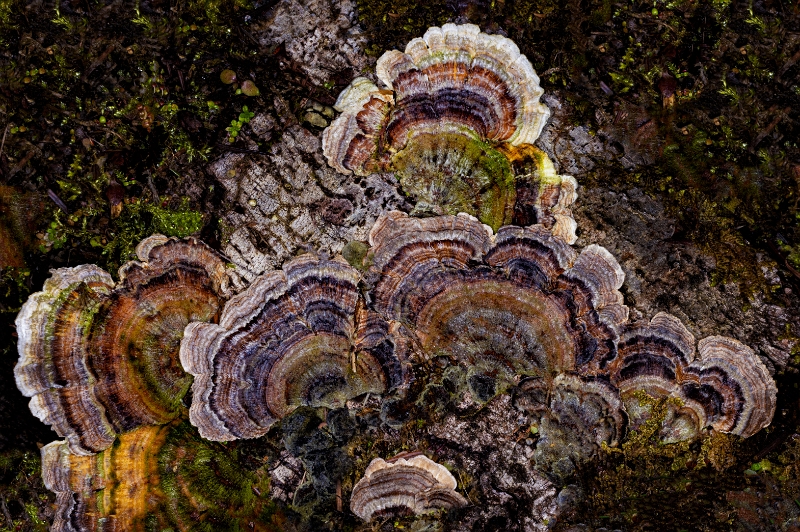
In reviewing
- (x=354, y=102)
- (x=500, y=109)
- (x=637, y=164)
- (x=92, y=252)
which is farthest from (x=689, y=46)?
(x=92, y=252)

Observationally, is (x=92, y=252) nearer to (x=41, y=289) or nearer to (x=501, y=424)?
(x=41, y=289)

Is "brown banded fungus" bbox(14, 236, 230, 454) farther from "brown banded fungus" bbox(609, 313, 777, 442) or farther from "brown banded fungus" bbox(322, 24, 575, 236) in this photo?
"brown banded fungus" bbox(609, 313, 777, 442)

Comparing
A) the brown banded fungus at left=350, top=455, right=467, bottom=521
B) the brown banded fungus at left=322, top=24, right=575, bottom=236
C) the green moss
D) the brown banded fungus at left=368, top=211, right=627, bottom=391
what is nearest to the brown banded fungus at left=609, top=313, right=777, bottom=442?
the brown banded fungus at left=368, top=211, right=627, bottom=391

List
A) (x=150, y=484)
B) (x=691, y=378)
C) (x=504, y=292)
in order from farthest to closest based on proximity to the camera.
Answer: (x=150, y=484) → (x=691, y=378) → (x=504, y=292)

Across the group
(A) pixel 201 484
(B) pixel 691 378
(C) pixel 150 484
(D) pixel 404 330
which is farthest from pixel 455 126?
(C) pixel 150 484

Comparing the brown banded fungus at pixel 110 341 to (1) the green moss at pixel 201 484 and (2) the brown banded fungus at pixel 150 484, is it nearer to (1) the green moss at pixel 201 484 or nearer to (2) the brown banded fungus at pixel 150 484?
(2) the brown banded fungus at pixel 150 484

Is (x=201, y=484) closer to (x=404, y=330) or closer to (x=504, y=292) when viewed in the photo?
(x=404, y=330)
